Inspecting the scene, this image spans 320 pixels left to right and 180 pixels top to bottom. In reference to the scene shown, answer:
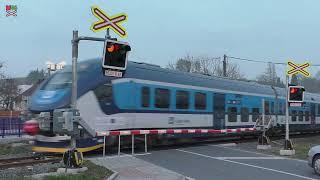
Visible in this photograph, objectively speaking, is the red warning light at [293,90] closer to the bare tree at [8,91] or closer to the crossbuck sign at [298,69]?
the crossbuck sign at [298,69]

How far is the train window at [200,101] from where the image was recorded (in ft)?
68.5

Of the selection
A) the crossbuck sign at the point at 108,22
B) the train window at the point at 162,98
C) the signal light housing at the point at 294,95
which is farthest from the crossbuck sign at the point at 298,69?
the crossbuck sign at the point at 108,22

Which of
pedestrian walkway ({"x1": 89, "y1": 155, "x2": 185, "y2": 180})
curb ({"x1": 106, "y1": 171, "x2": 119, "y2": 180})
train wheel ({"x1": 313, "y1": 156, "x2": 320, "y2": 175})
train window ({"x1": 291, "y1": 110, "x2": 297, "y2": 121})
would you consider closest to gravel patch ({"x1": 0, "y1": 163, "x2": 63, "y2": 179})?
pedestrian walkway ({"x1": 89, "y1": 155, "x2": 185, "y2": 180})

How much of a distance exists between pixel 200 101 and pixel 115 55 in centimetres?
1087

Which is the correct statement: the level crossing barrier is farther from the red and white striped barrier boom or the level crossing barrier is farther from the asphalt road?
the asphalt road

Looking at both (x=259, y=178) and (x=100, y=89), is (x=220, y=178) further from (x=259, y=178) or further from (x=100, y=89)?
(x=100, y=89)

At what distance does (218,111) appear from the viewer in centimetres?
2264

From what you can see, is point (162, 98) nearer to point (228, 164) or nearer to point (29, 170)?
point (228, 164)

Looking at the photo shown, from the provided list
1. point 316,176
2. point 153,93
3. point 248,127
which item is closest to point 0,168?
point 153,93

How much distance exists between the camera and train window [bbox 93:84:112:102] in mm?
15922

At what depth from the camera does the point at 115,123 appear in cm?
1652

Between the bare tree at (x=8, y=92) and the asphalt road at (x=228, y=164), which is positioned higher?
the bare tree at (x=8, y=92)

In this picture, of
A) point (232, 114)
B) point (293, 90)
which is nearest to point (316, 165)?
point (293, 90)

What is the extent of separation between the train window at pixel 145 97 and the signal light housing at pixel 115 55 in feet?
22.4
